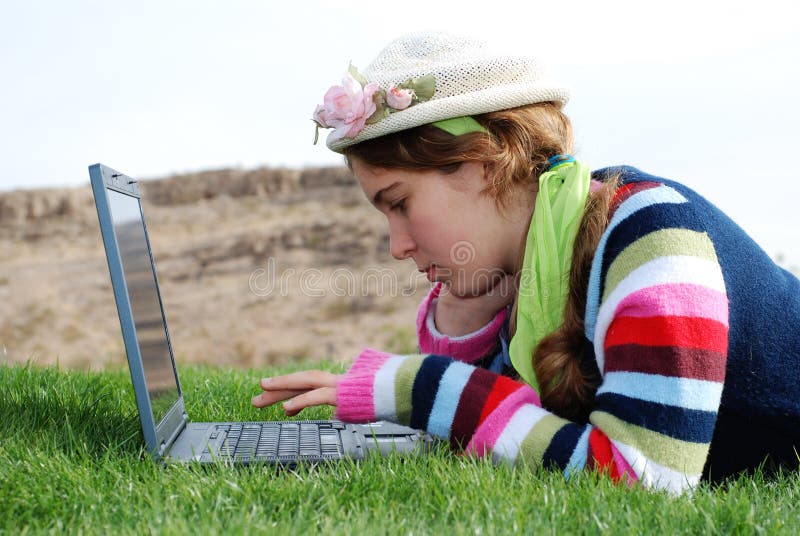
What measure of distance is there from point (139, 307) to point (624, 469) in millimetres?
1256

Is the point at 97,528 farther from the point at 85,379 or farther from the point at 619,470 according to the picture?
the point at 85,379

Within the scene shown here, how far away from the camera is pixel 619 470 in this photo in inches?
64.1

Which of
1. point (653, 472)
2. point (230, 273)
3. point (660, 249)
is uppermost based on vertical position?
point (660, 249)

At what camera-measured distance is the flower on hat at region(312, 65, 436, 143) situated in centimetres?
205

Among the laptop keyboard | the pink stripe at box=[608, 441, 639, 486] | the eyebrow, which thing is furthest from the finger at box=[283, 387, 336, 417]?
the pink stripe at box=[608, 441, 639, 486]

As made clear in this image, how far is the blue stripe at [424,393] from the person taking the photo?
5.90 feet

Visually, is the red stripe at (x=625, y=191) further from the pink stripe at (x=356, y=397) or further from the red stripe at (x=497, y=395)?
the pink stripe at (x=356, y=397)

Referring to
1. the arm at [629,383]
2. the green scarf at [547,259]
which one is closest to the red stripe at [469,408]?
the arm at [629,383]

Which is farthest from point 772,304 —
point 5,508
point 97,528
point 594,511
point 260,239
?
point 260,239

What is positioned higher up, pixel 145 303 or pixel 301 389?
pixel 145 303

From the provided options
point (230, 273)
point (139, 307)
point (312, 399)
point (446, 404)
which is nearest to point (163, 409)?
point (139, 307)

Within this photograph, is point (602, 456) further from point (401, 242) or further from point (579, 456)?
point (401, 242)

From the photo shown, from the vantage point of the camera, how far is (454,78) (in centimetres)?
207

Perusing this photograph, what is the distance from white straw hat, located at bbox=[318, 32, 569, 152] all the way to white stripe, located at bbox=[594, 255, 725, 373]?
683 mm
